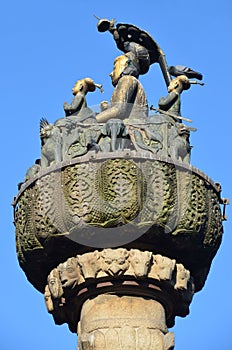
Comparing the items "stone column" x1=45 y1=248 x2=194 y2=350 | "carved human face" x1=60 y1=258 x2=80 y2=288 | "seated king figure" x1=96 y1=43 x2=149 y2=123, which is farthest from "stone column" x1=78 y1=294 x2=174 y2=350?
"seated king figure" x1=96 y1=43 x2=149 y2=123

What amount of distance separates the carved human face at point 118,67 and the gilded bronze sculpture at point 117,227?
55.5 inches

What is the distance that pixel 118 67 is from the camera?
18.8 metres

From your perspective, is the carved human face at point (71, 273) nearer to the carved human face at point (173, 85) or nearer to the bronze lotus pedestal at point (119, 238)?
the bronze lotus pedestal at point (119, 238)

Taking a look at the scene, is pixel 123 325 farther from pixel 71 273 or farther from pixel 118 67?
pixel 118 67

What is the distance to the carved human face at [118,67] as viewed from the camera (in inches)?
738

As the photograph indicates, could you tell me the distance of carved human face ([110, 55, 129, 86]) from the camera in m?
18.8

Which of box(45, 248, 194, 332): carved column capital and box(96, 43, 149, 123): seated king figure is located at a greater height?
box(96, 43, 149, 123): seated king figure

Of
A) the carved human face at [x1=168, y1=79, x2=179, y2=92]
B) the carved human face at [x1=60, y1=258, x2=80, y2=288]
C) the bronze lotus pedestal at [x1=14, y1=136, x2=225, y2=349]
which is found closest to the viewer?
the bronze lotus pedestal at [x1=14, y1=136, x2=225, y2=349]

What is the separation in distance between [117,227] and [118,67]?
3.41m

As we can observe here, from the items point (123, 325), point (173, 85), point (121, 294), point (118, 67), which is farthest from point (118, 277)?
point (118, 67)

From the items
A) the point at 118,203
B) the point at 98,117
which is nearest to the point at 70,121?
the point at 98,117

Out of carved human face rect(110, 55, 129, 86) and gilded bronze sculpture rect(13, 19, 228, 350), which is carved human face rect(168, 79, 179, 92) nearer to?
carved human face rect(110, 55, 129, 86)

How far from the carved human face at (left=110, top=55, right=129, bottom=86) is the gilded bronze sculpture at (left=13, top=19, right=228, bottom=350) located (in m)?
1.41

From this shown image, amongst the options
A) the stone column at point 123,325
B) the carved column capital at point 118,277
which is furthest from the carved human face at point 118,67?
the stone column at point 123,325
